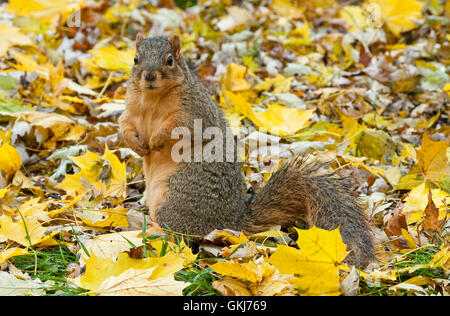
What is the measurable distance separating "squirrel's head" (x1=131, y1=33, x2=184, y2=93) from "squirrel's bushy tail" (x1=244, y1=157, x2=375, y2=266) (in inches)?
30.1

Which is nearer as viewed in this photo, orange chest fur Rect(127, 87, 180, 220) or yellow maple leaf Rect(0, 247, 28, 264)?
yellow maple leaf Rect(0, 247, 28, 264)

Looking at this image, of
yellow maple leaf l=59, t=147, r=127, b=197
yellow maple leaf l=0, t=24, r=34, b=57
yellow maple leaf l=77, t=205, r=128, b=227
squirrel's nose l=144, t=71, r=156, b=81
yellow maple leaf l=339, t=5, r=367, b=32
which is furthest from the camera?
yellow maple leaf l=339, t=5, r=367, b=32

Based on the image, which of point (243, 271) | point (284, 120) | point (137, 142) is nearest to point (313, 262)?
point (243, 271)

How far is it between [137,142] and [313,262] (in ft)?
4.46

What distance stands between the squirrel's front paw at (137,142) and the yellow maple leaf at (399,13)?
10.5 ft

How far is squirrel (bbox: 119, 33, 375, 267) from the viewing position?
8.76 ft

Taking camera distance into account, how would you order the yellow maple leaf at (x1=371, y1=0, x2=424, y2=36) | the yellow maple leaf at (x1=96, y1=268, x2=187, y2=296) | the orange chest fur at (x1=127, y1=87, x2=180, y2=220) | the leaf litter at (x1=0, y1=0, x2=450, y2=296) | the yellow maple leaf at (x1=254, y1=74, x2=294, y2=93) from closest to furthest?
the yellow maple leaf at (x1=96, y1=268, x2=187, y2=296), the leaf litter at (x1=0, y1=0, x2=450, y2=296), the orange chest fur at (x1=127, y1=87, x2=180, y2=220), the yellow maple leaf at (x1=254, y1=74, x2=294, y2=93), the yellow maple leaf at (x1=371, y1=0, x2=424, y2=36)

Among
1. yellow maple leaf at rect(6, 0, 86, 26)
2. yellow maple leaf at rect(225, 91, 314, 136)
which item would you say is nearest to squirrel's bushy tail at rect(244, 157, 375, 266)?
yellow maple leaf at rect(225, 91, 314, 136)

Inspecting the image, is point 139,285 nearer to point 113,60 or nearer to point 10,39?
point 113,60

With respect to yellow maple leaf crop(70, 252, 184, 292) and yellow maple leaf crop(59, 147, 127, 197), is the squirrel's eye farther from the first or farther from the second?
yellow maple leaf crop(70, 252, 184, 292)

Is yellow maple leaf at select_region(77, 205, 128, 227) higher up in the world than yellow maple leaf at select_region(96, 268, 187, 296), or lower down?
lower down

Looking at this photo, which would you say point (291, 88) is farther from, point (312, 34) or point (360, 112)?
point (312, 34)

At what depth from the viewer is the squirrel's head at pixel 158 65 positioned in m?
2.72

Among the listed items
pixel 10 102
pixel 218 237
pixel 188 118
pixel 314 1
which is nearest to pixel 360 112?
pixel 188 118
